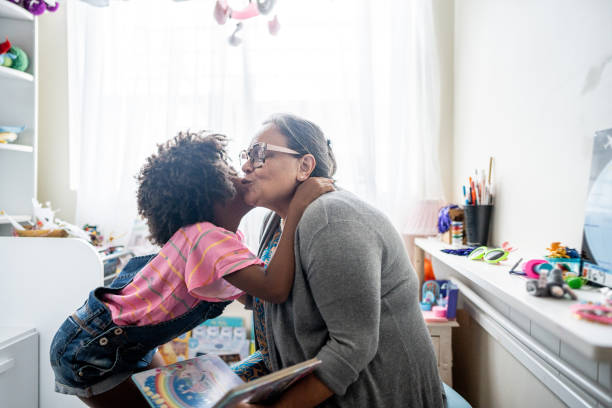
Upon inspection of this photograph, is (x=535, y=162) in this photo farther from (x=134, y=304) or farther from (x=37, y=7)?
(x=37, y=7)

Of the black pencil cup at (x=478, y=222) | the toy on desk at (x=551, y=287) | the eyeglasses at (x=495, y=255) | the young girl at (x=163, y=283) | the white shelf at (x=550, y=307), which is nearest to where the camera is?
the white shelf at (x=550, y=307)

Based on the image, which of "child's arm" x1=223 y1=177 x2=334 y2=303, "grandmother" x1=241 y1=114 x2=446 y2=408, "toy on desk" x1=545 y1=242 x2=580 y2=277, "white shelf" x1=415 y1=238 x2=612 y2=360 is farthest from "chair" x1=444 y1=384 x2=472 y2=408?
"child's arm" x1=223 y1=177 x2=334 y2=303

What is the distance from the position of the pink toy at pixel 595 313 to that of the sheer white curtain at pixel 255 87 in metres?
1.53

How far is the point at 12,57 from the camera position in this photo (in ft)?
7.02

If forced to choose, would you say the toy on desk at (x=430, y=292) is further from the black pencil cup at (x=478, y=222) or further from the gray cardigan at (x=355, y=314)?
the gray cardigan at (x=355, y=314)

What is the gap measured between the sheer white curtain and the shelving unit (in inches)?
8.3

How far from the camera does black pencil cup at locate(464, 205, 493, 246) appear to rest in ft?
5.47

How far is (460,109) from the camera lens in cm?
219

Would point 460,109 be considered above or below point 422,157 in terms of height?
above

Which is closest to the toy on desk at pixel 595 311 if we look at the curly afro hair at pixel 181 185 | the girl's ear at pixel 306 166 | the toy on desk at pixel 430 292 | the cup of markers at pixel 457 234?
the girl's ear at pixel 306 166

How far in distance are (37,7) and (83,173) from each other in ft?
3.10

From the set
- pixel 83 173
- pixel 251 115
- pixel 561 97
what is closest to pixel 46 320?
pixel 83 173

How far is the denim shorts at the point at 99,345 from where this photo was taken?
1.12 m

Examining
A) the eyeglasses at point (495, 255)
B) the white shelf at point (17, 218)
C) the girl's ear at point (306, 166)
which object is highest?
the girl's ear at point (306, 166)
